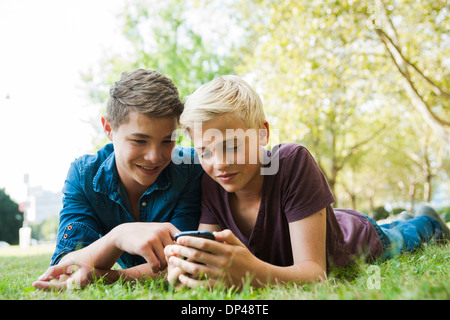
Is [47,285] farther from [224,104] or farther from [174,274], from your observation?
[224,104]

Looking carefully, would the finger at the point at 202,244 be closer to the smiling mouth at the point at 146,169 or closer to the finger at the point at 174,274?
the finger at the point at 174,274

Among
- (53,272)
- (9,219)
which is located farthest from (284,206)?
(9,219)

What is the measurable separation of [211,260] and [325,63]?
12.3 m

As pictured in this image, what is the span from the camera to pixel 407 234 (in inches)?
167

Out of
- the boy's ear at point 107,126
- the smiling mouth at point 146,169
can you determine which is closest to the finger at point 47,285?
the smiling mouth at point 146,169

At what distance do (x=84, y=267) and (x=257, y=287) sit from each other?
1.09 metres

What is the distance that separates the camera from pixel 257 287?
2.14 m

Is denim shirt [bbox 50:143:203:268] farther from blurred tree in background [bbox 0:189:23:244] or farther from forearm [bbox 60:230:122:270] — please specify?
blurred tree in background [bbox 0:189:23:244]

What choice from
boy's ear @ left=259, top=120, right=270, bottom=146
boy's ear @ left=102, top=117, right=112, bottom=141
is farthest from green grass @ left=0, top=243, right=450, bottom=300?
boy's ear @ left=102, top=117, right=112, bottom=141

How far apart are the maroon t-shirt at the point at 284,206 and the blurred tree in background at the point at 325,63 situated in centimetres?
732
